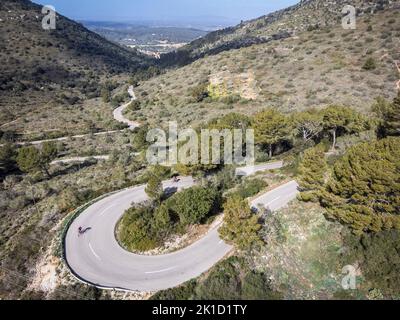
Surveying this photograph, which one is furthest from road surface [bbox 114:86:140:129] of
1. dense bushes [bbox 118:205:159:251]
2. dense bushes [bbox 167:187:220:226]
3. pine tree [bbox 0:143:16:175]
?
dense bushes [bbox 167:187:220:226]

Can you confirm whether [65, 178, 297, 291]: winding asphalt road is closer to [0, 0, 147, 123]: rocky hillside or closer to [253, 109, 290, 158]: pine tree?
[253, 109, 290, 158]: pine tree

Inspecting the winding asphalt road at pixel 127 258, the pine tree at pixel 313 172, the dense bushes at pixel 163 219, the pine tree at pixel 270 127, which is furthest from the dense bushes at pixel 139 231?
the pine tree at pixel 270 127

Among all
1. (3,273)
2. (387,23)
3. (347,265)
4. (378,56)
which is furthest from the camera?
(387,23)

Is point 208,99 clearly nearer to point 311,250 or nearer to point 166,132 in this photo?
point 166,132

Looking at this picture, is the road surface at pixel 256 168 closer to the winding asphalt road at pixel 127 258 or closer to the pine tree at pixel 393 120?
the winding asphalt road at pixel 127 258
